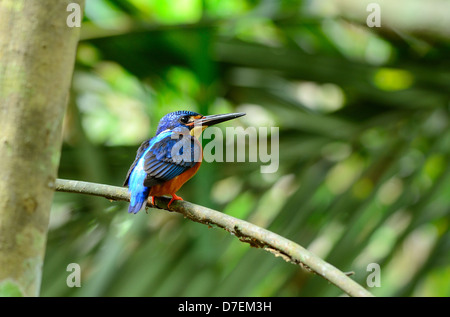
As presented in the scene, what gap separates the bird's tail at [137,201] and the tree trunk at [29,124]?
74 centimetres

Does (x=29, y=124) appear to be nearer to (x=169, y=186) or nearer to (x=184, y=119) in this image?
(x=169, y=186)

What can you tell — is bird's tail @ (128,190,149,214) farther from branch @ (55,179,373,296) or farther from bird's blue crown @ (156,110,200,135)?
bird's blue crown @ (156,110,200,135)

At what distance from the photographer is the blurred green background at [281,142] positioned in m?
3.30

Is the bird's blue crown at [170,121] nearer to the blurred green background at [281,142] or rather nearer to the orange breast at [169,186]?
the orange breast at [169,186]

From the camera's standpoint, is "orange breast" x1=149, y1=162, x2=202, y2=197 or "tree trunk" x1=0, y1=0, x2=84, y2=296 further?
"orange breast" x1=149, y1=162, x2=202, y2=197

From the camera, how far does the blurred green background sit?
130 inches

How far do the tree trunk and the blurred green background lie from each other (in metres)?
1.90

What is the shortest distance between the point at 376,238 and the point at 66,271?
1.73m

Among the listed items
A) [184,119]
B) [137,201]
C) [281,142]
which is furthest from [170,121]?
[281,142]

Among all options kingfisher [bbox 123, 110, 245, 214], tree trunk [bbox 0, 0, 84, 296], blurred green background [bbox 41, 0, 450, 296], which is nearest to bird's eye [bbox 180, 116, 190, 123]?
kingfisher [bbox 123, 110, 245, 214]

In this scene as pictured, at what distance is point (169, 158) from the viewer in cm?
238

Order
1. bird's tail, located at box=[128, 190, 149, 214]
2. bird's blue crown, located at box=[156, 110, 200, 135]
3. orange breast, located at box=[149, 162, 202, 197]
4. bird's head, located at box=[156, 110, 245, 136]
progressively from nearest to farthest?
1. bird's tail, located at box=[128, 190, 149, 214]
2. orange breast, located at box=[149, 162, 202, 197]
3. bird's head, located at box=[156, 110, 245, 136]
4. bird's blue crown, located at box=[156, 110, 200, 135]
